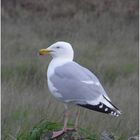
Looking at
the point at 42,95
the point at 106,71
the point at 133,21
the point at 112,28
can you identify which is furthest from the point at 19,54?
the point at 133,21

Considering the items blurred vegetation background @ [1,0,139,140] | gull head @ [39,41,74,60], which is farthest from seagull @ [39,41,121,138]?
blurred vegetation background @ [1,0,139,140]

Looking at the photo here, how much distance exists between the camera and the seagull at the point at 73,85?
15.7 ft

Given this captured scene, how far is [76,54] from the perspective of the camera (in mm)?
10969

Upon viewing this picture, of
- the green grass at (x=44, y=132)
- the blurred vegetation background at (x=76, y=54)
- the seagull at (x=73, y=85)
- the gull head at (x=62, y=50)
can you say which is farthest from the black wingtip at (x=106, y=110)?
the blurred vegetation background at (x=76, y=54)

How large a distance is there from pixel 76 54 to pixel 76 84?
6.05m

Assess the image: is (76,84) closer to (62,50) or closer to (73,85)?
(73,85)

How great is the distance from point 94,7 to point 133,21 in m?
1.26

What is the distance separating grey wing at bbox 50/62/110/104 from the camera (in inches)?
191

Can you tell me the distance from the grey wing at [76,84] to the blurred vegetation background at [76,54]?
952mm

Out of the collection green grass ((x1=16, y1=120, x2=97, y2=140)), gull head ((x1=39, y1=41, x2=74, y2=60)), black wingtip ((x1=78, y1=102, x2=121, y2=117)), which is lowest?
green grass ((x1=16, y1=120, x2=97, y2=140))

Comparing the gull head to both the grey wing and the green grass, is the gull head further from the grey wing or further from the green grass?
the green grass

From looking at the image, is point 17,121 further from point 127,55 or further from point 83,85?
point 127,55

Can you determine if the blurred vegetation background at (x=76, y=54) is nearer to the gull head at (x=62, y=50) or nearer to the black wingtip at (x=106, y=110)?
the gull head at (x=62, y=50)

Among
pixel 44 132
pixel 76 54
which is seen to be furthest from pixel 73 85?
pixel 76 54
